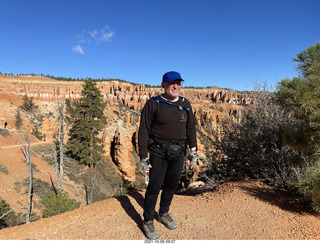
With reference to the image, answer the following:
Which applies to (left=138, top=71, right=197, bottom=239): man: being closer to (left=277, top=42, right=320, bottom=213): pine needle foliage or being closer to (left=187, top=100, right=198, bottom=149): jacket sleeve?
(left=187, top=100, right=198, bottom=149): jacket sleeve

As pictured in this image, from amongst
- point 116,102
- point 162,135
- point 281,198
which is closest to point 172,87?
point 162,135

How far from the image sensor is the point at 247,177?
5301 mm

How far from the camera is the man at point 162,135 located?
2.67 metres

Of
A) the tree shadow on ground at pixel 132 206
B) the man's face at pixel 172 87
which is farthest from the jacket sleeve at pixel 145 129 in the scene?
the tree shadow on ground at pixel 132 206

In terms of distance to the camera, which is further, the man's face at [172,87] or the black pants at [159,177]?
the black pants at [159,177]

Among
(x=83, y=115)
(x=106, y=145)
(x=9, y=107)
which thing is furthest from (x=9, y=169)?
(x=9, y=107)

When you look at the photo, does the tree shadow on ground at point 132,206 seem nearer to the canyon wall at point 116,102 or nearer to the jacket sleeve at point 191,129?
the jacket sleeve at point 191,129

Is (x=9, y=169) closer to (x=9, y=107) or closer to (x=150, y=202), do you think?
(x=150, y=202)

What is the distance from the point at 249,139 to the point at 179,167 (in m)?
3.35

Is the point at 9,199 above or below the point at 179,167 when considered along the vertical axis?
below

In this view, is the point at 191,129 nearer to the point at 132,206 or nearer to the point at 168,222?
the point at 168,222

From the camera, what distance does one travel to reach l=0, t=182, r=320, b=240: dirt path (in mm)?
2908

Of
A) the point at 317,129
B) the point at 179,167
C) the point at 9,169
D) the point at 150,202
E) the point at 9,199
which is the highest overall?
the point at 317,129

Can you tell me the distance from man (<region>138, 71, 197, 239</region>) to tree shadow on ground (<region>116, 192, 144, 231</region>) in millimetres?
531
